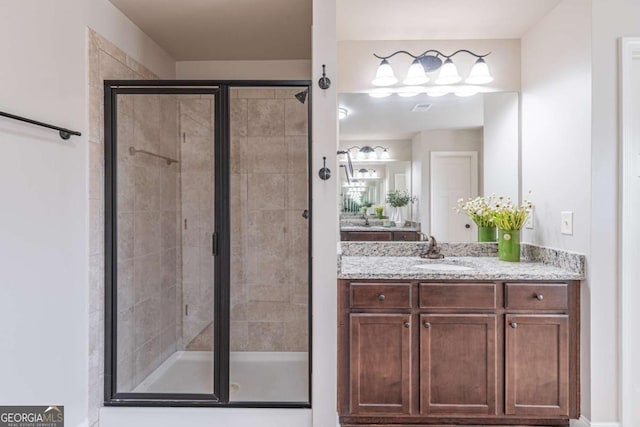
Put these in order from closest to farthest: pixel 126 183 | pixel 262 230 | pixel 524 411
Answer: pixel 524 411
pixel 126 183
pixel 262 230

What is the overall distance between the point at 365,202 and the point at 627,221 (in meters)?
1.54

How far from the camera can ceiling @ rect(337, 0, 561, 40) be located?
7.23 ft

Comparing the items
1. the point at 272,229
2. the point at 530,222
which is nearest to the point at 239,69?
the point at 272,229

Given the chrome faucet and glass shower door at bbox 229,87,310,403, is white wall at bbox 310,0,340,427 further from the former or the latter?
the chrome faucet

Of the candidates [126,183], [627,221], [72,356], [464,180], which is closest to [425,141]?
[464,180]

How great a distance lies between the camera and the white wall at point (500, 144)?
267 centimetres

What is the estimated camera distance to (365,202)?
2.77m

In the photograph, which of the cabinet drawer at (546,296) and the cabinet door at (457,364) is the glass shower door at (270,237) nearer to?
the cabinet door at (457,364)

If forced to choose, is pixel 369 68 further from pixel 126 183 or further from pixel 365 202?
pixel 126 183

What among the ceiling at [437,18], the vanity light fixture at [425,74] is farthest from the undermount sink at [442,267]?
the ceiling at [437,18]

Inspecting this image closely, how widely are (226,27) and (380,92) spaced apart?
46.4 inches

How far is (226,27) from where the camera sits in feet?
8.47

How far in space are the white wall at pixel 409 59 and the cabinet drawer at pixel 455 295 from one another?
147cm

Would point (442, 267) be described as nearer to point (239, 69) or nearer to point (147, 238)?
point (147, 238)
